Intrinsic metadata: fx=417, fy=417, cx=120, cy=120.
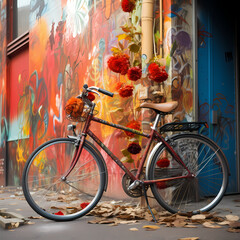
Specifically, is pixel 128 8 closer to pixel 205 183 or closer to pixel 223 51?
pixel 223 51

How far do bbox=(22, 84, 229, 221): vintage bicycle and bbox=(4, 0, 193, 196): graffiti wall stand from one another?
566mm

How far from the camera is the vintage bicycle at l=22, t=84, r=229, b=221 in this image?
3.88 m

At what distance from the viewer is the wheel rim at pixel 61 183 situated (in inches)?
150

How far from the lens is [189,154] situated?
13.5 ft

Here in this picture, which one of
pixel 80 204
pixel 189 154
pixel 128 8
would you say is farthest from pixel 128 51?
pixel 80 204

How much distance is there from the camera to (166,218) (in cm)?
378

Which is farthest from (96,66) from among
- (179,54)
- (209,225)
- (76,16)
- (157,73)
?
(209,225)

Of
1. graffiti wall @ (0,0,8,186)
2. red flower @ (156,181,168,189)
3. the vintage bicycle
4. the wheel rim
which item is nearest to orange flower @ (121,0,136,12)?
the vintage bicycle

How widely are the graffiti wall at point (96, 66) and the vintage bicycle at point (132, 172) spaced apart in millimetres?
566

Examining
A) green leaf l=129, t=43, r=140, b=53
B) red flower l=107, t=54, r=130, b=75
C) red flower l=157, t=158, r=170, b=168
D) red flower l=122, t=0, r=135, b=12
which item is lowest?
red flower l=157, t=158, r=170, b=168

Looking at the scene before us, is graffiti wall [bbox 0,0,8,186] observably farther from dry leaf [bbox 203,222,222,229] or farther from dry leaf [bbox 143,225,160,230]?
dry leaf [bbox 203,222,222,229]

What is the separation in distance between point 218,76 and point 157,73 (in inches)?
43.5

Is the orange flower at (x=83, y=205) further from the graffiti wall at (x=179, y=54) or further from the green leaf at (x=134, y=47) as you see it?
the green leaf at (x=134, y=47)

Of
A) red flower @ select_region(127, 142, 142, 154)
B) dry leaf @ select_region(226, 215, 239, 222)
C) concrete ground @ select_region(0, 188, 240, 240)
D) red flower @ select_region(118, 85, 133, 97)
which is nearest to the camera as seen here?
concrete ground @ select_region(0, 188, 240, 240)
